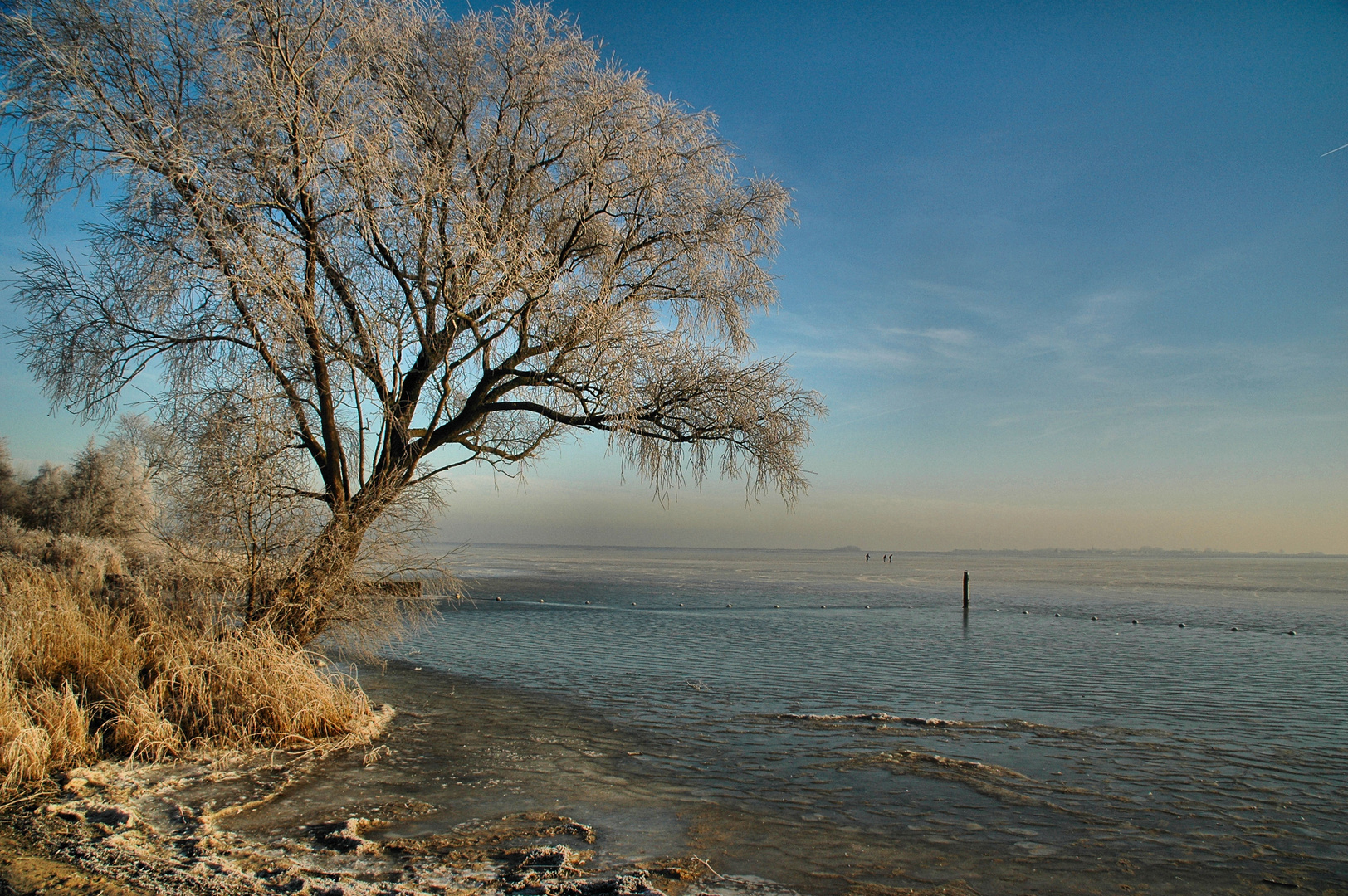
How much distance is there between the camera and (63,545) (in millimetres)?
19375

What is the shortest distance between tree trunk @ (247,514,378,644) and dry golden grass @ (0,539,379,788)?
0.49 meters

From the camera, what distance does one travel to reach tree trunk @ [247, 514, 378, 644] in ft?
29.7

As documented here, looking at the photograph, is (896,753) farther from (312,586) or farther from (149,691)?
(149,691)

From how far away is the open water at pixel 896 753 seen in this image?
233 inches

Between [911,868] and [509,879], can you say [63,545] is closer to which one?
[509,879]

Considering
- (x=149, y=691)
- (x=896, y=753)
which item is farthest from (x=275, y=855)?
(x=896, y=753)

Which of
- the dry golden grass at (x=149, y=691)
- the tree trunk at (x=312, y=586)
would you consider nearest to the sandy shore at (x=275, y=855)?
the dry golden grass at (x=149, y=691)

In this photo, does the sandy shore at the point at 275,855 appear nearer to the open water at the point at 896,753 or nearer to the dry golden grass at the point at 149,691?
the open water at the point at 896,753

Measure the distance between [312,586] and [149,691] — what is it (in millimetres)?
1894

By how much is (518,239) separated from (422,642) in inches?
433

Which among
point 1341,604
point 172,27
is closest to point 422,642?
point 172,27

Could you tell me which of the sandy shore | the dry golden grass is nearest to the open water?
the sandy shore

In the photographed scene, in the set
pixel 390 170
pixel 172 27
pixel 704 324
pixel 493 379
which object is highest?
pixel 172 27

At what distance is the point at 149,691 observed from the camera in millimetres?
7766
